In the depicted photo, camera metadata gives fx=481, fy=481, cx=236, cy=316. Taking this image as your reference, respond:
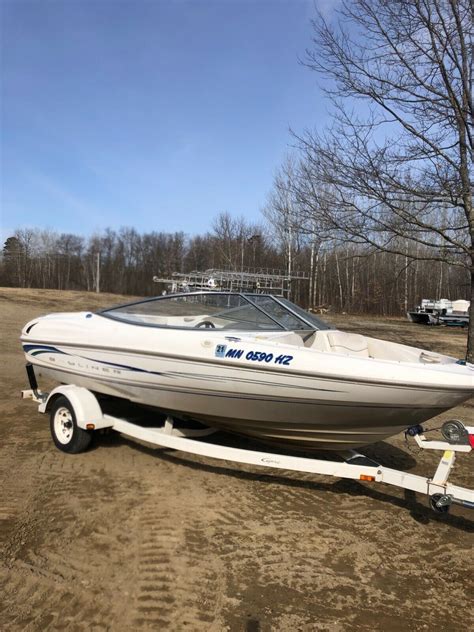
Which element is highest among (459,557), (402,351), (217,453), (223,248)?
(223,248)

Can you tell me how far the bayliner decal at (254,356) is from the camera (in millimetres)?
3633

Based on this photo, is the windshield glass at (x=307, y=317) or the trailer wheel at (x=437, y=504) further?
Result: the windshield glass at (x=307, y=317)

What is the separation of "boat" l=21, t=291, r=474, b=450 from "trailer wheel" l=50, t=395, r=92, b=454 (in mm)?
336

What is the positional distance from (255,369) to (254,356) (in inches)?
4.1

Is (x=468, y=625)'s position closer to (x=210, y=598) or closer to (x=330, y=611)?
(x=330, y=611)

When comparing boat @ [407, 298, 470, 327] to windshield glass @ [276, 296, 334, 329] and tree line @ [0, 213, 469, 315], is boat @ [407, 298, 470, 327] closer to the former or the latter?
tree line @ [0, 213, 469, 315]

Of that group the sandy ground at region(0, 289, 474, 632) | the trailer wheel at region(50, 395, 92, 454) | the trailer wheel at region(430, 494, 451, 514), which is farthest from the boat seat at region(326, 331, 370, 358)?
the trailer wheel at region(50, 395, 92, 454)

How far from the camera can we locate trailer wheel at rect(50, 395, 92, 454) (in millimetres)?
4670

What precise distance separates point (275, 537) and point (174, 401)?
150 cm

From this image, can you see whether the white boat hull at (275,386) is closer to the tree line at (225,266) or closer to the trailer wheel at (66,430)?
the trailer wheel at (66,430)

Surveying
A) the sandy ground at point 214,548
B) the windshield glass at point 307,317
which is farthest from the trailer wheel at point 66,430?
the windshield glass at point 307,317

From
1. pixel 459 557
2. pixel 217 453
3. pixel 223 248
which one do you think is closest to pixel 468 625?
pixel 459 557

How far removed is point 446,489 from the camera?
3.29 m

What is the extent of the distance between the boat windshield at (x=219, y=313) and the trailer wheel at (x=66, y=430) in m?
1.03
